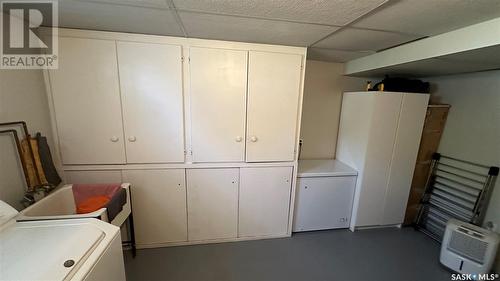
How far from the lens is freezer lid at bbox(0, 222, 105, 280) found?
0.90 meters

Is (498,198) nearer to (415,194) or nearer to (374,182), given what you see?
(415,194)

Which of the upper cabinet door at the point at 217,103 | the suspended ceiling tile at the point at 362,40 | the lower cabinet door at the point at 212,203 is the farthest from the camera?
the lower cabinet door at the point at 212,203

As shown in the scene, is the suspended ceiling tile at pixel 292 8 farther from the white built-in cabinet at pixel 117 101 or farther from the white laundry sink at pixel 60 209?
the white laundry sink at pixel 60 209

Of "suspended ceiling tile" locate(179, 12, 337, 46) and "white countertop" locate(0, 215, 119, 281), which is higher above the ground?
"suspended ceiling tile" locate(179, 12, 337, 46)

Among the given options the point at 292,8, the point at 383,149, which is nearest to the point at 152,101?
the point at 292,8

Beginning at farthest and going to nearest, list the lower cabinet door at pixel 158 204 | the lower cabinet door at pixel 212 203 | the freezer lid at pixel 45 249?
the lower cabinet door at pixel 212 203, the lower cabinet door at pixel 158 204, the freezer lid at pixel 45 249

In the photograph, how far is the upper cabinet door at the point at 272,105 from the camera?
201cm

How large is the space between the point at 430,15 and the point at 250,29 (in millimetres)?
1167

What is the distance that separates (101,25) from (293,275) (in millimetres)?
2681

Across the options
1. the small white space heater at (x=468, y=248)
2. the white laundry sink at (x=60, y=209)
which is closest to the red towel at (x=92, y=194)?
the white laundry sink at (x=60, y=209)

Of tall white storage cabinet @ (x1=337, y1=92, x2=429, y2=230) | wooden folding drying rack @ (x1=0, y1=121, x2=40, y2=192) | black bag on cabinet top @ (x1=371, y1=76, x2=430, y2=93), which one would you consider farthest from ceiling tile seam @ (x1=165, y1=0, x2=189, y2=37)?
black bag on cabinet top @ (x1=371, y1=76, x2=430, y2=93)

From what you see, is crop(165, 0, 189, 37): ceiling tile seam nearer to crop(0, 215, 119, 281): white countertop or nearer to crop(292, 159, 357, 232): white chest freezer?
crop(0, 215, 119, 281): white countertop

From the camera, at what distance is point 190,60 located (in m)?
1.88

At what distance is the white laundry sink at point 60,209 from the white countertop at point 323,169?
177cm
